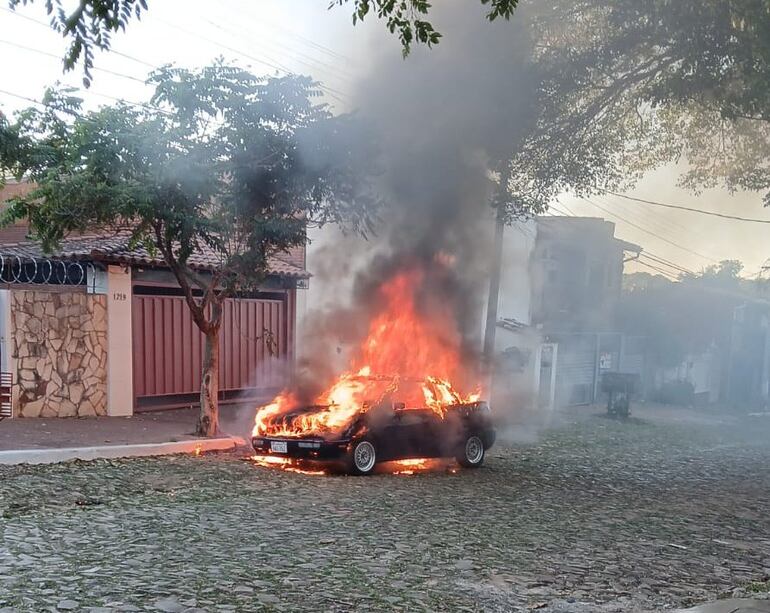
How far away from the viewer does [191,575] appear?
5832mm

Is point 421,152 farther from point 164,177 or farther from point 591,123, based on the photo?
point 164,177

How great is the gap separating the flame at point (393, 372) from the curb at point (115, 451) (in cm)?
83

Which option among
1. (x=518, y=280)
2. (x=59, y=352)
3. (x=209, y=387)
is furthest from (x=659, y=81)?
(x=518, y=280)

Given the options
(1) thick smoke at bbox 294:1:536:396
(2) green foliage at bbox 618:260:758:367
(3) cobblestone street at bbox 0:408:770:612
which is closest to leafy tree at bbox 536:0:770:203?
(1) thick smoke at bbox 294:1:536:396

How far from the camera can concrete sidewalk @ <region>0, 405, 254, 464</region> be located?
11.1 m

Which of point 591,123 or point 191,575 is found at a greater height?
point 591,123

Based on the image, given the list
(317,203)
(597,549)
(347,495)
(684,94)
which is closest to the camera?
(597,549)

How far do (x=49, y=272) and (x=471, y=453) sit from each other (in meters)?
8.53

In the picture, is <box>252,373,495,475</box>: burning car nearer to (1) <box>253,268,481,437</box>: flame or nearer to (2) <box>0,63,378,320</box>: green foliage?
(1) <box>253,268,481,437</box>: flame

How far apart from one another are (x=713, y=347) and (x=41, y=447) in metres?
30.4

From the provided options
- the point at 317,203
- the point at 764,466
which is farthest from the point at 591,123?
the point at 764,466

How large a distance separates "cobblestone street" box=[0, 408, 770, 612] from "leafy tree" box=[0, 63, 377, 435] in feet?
10.9

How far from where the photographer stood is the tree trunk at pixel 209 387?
13.2m

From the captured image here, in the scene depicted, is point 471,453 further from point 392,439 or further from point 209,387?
point 209,387
